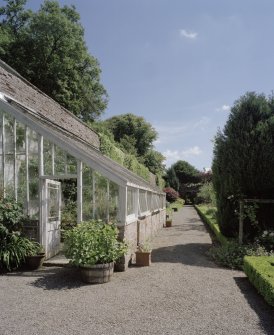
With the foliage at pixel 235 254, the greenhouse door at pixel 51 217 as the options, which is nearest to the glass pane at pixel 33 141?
the greenhouse door at pixel 51 217

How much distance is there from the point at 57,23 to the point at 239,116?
1960cm

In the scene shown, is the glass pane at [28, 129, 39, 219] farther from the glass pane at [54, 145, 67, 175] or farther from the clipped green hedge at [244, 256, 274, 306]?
the clipped green hedge at [244, 256, 274, 306]

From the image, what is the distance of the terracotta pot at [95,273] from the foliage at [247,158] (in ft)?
16.3

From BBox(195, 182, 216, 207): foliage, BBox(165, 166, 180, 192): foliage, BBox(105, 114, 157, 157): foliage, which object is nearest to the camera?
BBox(195, 182, 216, 207): foliage

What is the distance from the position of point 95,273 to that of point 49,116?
771 cm

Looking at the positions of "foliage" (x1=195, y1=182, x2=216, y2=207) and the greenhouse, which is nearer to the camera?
the greenhouse

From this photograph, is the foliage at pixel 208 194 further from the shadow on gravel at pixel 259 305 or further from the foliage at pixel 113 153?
the shadow on gravel at pixel 259 305

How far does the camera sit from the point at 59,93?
2592 centimetres

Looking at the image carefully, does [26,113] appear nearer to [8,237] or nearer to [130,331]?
[8,237]

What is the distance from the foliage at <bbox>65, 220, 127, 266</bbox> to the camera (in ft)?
22.9

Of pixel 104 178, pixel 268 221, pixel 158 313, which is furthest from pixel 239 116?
pixel 158 313

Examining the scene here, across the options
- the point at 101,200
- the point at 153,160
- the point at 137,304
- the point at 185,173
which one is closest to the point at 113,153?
the point at 101,200

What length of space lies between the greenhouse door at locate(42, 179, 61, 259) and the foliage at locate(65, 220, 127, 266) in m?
1.36

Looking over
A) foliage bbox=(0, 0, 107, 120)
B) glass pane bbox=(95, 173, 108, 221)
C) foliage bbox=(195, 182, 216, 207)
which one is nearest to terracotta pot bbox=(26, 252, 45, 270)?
glass pane bbox=(95, 173, 108, 221)
